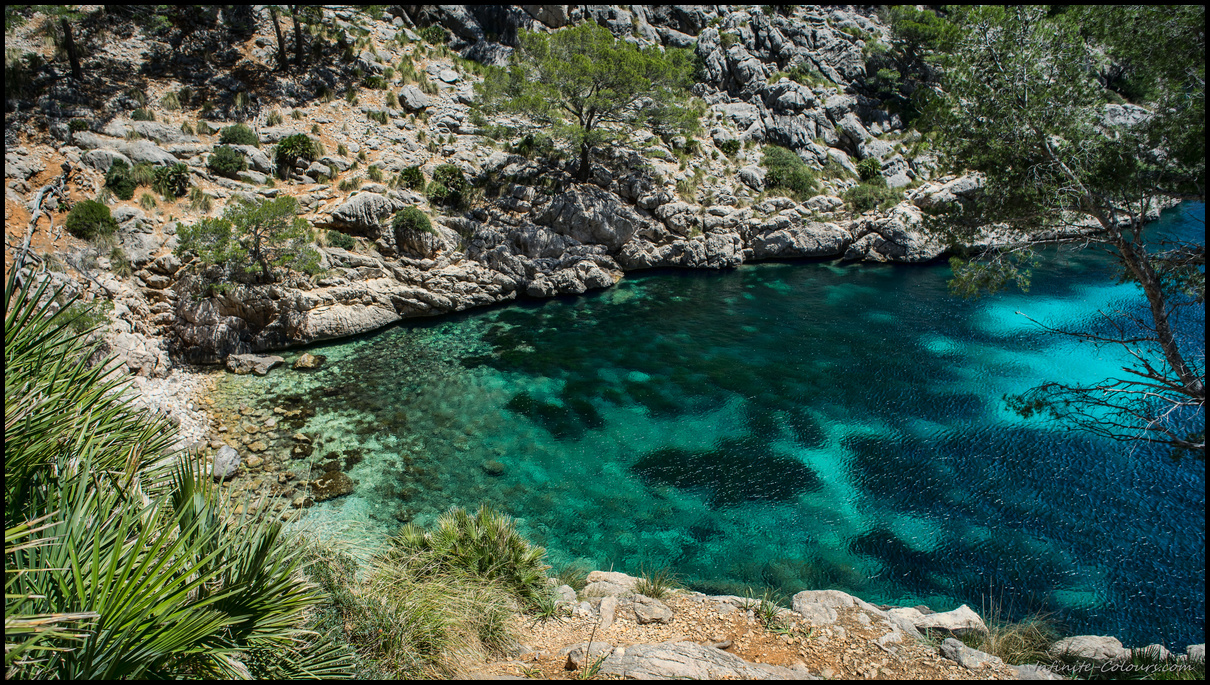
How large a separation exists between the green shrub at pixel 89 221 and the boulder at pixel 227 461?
995 cm

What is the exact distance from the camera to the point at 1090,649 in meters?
5.80

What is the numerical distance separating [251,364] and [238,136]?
41.2 feet

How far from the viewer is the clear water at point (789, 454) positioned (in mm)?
8258

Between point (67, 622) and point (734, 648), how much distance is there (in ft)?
18.5

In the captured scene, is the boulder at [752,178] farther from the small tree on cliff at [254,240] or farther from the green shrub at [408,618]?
the green shrub at [408,618]

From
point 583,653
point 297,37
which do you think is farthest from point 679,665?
point 297,37

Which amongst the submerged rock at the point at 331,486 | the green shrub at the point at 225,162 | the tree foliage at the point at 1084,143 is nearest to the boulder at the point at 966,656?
the tree foliage at the point at 1084,143

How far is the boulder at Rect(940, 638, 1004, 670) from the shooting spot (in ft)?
17.7

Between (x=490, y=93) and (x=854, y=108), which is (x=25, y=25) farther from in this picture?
(x=854, y=108)

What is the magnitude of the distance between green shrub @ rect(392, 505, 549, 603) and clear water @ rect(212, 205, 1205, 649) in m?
1.92

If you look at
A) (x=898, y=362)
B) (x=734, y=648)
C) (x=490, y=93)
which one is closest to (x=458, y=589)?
(x=734, y=648)

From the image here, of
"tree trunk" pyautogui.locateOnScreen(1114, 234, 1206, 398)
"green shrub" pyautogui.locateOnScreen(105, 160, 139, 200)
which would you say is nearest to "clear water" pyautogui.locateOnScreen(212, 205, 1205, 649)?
"tree trunk" pyautogui.locateOnScreen(1114, 234, 1206, 398)

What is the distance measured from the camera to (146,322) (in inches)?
576

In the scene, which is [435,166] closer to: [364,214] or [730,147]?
[364,214]
